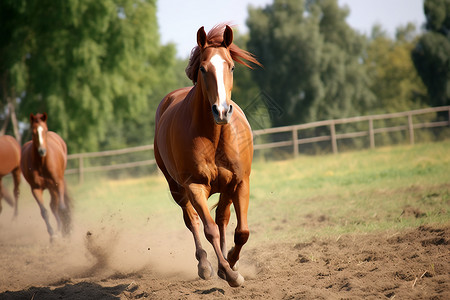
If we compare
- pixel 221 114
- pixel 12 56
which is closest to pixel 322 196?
pixel 221 114

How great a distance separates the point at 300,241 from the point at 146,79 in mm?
21663

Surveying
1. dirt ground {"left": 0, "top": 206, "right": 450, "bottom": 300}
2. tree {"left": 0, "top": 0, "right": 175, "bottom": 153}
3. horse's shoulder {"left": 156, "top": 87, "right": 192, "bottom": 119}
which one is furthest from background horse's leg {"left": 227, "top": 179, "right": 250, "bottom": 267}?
tree {"left": 0, "top": 0, "right": 175, "bottom": 153}

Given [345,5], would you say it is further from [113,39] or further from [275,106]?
[275,106]

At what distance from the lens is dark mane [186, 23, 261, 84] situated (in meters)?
4.25

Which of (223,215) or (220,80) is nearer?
(220,80)

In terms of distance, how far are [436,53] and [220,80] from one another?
27.0 meters

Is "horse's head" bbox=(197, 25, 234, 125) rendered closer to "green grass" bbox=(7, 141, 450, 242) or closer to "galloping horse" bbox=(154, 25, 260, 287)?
"galloping horse" bbox=(154, 25, 260, 287)

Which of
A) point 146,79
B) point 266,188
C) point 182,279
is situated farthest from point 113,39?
point 182,279

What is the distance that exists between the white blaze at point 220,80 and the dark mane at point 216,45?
34 centimetres

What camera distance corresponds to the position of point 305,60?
35031mm

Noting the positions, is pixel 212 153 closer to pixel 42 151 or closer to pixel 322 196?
pixel 42 151

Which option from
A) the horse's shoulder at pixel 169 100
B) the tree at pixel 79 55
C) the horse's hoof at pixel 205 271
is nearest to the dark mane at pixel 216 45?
the horse's shoulder at pixel 169 100

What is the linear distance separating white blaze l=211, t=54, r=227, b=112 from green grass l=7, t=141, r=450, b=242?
216 centimetres

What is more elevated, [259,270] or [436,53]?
[436,53]
